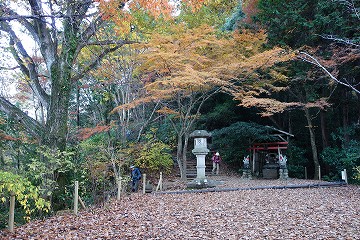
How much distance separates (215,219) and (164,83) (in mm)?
6723

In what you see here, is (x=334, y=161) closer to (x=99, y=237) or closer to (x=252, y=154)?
(x=252, y=154)

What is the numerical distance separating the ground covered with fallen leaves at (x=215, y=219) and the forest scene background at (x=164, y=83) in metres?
1.33

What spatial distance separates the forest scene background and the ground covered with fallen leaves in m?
1.33

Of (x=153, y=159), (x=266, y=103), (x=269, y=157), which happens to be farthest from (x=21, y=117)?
Result: (x=269, y=157)

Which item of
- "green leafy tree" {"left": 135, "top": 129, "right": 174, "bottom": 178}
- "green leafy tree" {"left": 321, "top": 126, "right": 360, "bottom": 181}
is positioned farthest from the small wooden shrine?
"green leafy tree" {"left": 135, "top": 129, "right": 174, "bottom": 178}

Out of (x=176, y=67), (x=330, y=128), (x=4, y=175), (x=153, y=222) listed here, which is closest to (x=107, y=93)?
(x=176, y=67)

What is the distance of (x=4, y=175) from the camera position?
4414mm

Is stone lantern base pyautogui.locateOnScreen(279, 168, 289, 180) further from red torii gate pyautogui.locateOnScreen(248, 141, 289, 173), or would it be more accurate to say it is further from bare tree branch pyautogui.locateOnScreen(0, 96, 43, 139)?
bare tree branch pyautogui.locateOnScreen(0, 96, 43, 139)

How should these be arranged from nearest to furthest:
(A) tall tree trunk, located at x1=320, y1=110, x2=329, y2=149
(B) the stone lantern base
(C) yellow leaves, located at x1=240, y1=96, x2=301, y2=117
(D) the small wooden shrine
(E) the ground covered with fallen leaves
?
(E) the ground covered with fallen leaves
(C) yellow leaves, located at x1=240, y1=96, x2=301, y2=117
(B) the stone lantern base
(D) the small wooden shrine
(A) tall tree trunk, located at x1=320, y1=110, x2=329, y2=149

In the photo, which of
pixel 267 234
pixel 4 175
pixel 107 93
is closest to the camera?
pixel 4 175

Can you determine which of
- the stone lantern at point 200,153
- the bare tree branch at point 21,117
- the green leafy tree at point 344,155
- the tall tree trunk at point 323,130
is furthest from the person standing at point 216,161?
the bare tree branch at point 21,117

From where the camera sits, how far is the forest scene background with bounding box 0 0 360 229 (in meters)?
8.59

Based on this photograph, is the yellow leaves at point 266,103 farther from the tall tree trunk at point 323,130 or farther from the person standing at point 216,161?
the person standing at point 216,161

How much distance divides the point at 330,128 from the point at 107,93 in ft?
45.9
